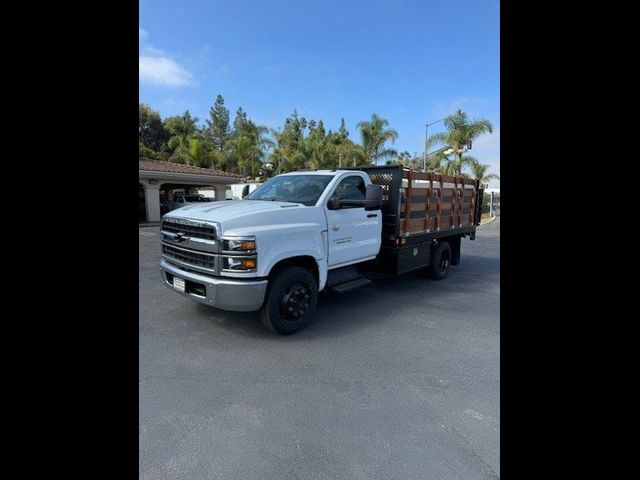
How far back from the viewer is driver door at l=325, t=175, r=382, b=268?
486cm

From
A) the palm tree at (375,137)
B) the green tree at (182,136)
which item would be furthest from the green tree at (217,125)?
the palm tree at (375,137)

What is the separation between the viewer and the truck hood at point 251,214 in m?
3.90

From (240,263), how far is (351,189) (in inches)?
92.4

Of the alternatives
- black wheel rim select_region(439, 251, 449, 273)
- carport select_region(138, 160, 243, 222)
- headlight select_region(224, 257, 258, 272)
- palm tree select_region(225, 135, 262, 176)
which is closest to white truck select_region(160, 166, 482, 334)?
headlight select_region(224, 257, 258, 272)

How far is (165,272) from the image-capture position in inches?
182

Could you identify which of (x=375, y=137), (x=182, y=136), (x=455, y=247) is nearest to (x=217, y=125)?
(x=182, y=136)

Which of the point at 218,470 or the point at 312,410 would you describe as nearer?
the point at 218,470

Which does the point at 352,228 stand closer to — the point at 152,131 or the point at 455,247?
the point at 455,247

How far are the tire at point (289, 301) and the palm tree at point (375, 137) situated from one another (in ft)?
81.4

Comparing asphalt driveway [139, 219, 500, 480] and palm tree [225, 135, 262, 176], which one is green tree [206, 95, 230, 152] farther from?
asphalt driveway [139, 219, 500, 480]

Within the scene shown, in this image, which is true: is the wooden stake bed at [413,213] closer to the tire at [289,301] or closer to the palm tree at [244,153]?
the tire at [289,301]
